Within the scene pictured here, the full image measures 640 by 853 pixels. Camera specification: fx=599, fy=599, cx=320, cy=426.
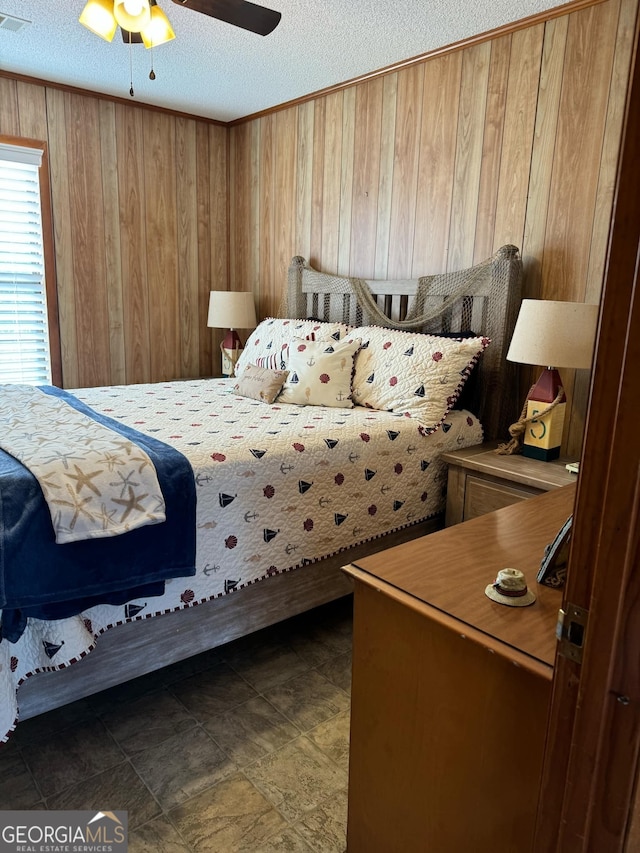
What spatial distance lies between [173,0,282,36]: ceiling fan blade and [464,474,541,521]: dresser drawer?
1.89m

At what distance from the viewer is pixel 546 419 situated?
2.44 metres

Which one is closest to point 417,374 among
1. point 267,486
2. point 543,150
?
point 267,486

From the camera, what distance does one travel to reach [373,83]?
127 inches

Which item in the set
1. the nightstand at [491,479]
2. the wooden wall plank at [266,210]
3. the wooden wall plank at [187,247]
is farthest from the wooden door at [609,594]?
the wooden wall plank at [187,247]

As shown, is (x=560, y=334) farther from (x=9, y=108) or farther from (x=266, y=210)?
(x=9, y=108)

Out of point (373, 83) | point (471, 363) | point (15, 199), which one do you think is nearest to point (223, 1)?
point (373, 83)

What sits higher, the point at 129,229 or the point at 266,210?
the point at 266,210

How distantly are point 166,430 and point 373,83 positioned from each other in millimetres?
2290

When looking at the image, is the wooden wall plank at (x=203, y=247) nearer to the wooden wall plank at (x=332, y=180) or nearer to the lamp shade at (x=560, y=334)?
the wooden wall plank at (x=332, y=180)

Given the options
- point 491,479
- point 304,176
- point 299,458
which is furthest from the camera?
point 304,176

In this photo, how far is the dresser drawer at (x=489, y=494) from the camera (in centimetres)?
230

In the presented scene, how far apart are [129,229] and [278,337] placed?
A: 1.39 m

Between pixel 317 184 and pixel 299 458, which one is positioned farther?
pixel 317 184

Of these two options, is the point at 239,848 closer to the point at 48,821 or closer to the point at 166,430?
the point at 48,821
